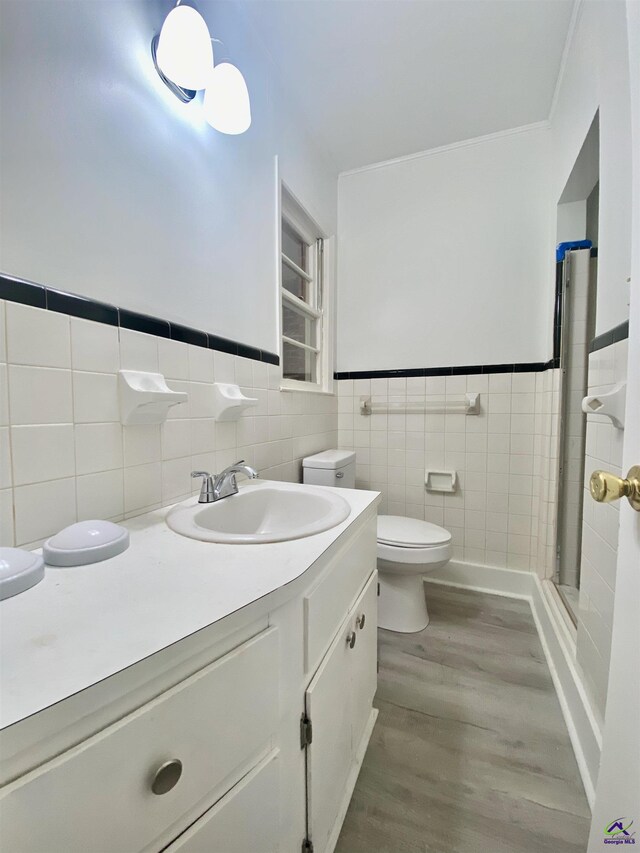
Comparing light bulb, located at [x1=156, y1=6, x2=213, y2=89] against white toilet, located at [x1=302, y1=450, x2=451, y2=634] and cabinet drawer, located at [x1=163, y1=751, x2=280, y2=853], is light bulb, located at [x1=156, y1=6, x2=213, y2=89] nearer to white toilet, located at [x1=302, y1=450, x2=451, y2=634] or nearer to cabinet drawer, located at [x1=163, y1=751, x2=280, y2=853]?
white toilet, located at [x1=302, y1=450, x2=451, y2=634]

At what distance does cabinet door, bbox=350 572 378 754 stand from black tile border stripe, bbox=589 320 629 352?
96 centimetres

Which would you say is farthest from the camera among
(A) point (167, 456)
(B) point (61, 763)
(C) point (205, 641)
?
(A) point (167, 456)

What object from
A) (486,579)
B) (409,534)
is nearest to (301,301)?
(409,534)

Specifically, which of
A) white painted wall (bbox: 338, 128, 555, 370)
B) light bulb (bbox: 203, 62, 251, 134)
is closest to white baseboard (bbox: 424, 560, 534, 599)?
white painted wall (bbox: 338, 128, 555, 370)

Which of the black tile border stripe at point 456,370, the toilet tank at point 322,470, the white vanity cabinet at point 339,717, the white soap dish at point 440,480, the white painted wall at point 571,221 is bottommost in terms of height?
the white vanity cabinet at point 339,717

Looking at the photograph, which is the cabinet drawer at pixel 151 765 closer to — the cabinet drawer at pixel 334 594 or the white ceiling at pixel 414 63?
the cabinet drawer at pixel 334 594

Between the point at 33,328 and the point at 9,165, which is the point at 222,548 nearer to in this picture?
the point at 33,328

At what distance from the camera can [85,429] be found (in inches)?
28.5

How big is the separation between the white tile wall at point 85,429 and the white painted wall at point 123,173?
112mm

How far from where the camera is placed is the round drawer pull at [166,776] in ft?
1.20

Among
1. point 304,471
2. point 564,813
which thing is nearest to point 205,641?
point 564,813

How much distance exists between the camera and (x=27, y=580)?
0.49 metres

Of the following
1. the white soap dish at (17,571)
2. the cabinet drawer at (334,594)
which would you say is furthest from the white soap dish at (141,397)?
the cabinet drawer at (334,594)

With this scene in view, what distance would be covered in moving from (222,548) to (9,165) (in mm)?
818
